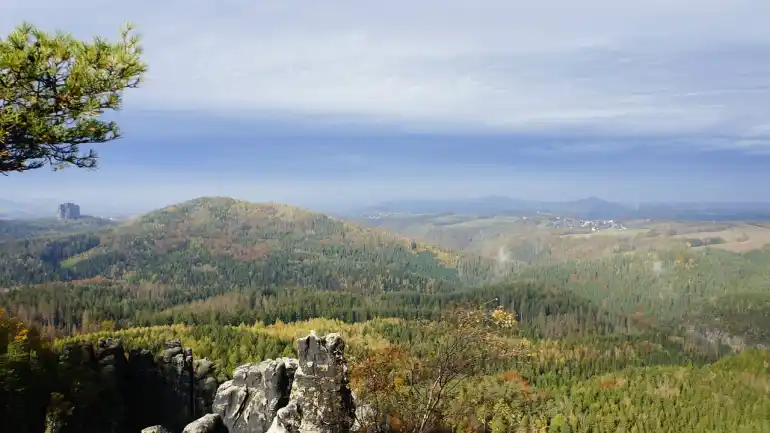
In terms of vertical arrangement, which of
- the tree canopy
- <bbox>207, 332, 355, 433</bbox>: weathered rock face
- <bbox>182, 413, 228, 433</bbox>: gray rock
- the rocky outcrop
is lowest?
the rocky outcrop

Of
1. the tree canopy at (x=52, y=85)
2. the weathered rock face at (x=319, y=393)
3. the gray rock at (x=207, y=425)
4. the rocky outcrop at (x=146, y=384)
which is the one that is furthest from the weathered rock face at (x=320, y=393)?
the rocky outcrop at (x=146, y=384)

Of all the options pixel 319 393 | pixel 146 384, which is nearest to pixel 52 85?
pixel 319 393

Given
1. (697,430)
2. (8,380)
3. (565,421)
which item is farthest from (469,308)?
(697,430)

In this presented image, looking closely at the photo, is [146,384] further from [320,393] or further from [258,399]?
[320,393]

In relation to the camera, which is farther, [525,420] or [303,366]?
[525,420]

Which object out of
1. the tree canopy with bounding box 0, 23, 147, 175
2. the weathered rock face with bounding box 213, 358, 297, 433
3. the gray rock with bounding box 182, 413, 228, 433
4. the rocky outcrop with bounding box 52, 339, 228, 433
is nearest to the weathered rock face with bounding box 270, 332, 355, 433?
the weathered rock face with bounding box 213, 358, 297, 433

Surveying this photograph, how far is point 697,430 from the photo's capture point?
120812 millimetres

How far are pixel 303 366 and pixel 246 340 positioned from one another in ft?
362

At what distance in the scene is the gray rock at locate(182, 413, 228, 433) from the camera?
103ft

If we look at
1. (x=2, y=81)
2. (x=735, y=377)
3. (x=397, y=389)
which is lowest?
(x=735, y=377)

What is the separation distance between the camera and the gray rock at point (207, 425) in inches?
1239

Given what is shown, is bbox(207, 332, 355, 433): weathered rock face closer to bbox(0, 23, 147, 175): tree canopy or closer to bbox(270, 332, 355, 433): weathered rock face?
bbox(270, 332, 355, 433): weathered rock face

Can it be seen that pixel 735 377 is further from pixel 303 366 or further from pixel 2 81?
pixel 2 81

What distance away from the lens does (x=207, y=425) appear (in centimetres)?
3200
